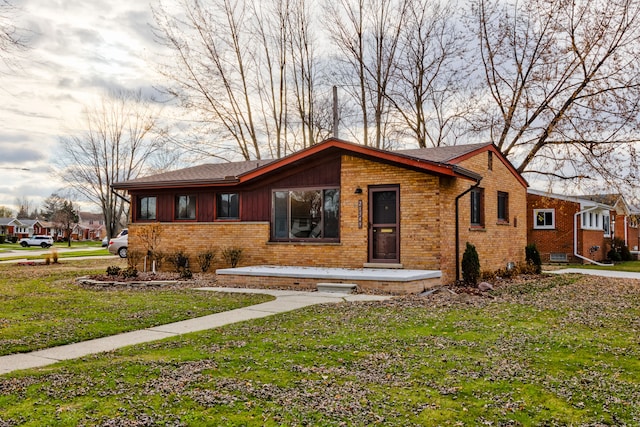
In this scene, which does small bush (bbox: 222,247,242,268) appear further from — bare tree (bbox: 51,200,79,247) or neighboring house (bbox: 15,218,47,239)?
neighboring house (bbox: 15,218,47,239)

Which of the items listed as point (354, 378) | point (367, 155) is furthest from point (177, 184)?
point (354, 378)

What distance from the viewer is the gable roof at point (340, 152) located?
1254 cm

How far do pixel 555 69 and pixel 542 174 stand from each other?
474 cm

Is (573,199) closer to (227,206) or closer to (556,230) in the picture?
(556,230)

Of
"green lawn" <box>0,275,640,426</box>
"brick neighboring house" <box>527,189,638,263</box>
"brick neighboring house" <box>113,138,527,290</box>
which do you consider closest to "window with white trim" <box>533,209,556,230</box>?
"brick neighboring house" <box>527,189,638,263</box>

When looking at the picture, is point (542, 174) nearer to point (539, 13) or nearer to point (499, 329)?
point (539, 13)

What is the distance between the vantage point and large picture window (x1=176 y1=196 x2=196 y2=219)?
16.8 metres

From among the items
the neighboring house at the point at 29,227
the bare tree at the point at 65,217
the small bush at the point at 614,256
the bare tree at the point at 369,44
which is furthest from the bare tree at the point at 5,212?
the small bush at the point at 614,256

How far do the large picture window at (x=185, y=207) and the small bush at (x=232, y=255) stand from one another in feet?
6.67

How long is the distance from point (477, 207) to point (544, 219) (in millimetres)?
12539

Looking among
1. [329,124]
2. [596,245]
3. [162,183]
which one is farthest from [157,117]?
[596,245]

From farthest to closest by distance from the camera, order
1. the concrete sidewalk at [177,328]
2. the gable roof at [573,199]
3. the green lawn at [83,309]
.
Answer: the gable roof at [573,199] < the green lawn at [83,309] < the concrete sidewalk at [177,328]

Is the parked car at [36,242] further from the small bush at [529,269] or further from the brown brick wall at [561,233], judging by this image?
the small bush at [529,269]

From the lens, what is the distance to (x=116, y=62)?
17.3m
